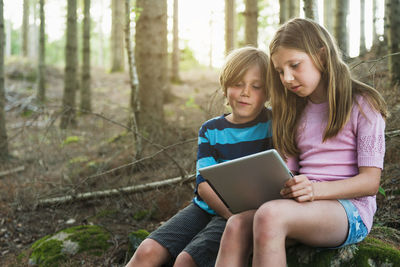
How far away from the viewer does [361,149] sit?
2.03 m

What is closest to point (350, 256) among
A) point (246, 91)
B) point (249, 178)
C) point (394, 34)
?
point (249, 178)

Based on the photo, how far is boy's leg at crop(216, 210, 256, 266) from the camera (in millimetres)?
1911

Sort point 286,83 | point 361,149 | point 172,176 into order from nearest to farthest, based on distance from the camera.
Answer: point 361,149, point 286,83, point 172,176

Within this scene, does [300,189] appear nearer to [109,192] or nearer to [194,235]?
[194,235]

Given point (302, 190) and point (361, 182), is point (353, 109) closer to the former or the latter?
point (361, 182)

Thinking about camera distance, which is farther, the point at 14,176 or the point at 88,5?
the point at 88,5

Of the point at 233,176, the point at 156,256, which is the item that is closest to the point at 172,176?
the point at 156,256

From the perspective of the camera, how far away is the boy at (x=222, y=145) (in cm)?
237

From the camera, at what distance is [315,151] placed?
223 centimetres

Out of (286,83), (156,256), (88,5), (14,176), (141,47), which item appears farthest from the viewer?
(88,5)

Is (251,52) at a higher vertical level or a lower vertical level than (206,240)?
higher

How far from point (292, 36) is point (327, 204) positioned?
0.95 metres

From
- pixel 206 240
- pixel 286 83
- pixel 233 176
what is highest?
pixel 286 83

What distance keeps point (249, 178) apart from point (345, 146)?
0.62m
